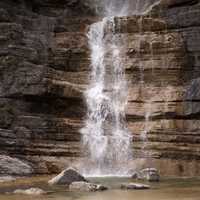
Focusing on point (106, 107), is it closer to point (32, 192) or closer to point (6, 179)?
point (6, 179)

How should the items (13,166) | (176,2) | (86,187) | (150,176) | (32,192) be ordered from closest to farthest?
(32,192) → (86,187) → (150,176) → (13,166) → (176,2)

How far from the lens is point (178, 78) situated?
107 ft

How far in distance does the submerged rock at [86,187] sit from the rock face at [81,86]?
8391 millimetres

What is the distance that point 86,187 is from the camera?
19.9 metres

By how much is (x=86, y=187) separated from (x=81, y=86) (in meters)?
14.0

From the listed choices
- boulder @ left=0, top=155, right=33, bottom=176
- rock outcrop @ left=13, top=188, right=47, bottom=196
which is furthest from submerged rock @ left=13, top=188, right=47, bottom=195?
boulder @ left=0, top=155, right=33, bottom=176

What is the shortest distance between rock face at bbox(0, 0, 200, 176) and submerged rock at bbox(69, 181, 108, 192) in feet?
27.5

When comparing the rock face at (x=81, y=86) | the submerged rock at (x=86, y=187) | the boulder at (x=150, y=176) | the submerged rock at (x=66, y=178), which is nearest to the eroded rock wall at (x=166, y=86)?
the rock face at (x=81, y=86)

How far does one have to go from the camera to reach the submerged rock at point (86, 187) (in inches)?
773

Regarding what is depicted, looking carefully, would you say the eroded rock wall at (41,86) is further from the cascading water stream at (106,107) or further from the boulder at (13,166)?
the boulder at (13,166)

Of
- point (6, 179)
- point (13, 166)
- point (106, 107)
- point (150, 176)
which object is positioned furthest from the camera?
point (106, 107)

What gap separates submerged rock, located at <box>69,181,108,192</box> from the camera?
19.6 metres

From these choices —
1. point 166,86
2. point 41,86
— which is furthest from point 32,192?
point 166,86

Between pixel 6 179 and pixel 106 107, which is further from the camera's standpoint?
pixel 106 107
